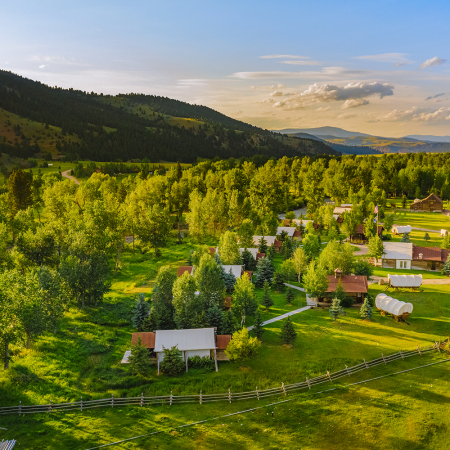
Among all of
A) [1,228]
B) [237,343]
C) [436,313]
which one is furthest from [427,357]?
[1,228]

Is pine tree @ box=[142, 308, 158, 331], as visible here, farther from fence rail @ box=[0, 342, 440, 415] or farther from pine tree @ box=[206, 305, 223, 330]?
fence rail @ box=[0, 342, 440, 415]

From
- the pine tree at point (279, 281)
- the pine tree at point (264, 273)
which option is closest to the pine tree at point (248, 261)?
the pine tree at point (264, 273)

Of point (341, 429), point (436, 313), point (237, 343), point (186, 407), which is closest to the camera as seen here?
point (341, 429)

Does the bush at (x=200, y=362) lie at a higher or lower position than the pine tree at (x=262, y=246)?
lower

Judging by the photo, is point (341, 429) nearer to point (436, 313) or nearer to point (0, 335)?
point (436, 313)

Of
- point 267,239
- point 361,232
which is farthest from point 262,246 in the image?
point 361,232

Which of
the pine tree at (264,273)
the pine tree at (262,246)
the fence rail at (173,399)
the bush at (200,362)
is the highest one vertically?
the pine tree at (262,246)

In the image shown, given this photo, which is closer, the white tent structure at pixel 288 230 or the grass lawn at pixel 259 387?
the grass lawn at pixel 259 387

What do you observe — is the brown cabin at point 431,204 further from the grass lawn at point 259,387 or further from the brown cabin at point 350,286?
the grass lawn at point 259,387
